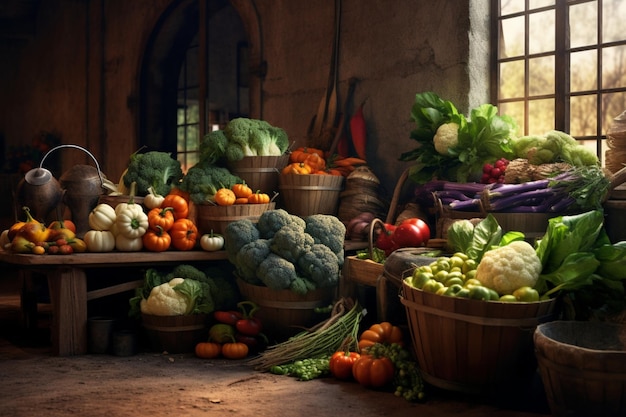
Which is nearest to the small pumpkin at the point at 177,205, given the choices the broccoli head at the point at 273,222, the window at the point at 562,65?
the broccoli head at the point at 273,222

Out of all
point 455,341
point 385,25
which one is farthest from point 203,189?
point 455,341

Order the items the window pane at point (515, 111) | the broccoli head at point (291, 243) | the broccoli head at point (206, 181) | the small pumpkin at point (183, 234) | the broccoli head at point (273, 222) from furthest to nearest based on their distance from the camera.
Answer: the window pane at point (515, 111) → the broccoli head at point (206, 181) → the small pumpkin at point (183, 234) → the broccoli head at point (273, 222) → the broccoli head at point (291, 243)

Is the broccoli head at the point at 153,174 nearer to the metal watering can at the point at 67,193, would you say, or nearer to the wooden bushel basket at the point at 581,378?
the metal watering can at the point at 67,193

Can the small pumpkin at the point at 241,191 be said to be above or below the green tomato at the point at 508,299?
above

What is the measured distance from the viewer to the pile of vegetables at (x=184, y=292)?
18.5 ft

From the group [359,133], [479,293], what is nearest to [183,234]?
[359,133]

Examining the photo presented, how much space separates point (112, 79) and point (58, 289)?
6.44 meters

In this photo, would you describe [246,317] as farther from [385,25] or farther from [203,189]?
[385,25]

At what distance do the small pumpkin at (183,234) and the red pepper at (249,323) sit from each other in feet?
2.30

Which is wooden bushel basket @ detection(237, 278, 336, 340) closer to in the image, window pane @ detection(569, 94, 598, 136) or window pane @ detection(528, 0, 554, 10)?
window pane @ detection(569, 94, 598, 136)

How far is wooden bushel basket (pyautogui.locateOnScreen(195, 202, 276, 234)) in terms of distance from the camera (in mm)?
6191

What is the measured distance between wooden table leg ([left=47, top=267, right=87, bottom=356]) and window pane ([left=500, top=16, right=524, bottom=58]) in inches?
151

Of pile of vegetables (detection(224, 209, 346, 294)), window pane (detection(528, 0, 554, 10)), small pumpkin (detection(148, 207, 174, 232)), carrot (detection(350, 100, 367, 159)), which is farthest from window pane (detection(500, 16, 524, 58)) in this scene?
small pumpkin (detection(148, 207, 174, 232))

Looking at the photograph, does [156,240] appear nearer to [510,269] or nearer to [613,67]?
[510,269]
